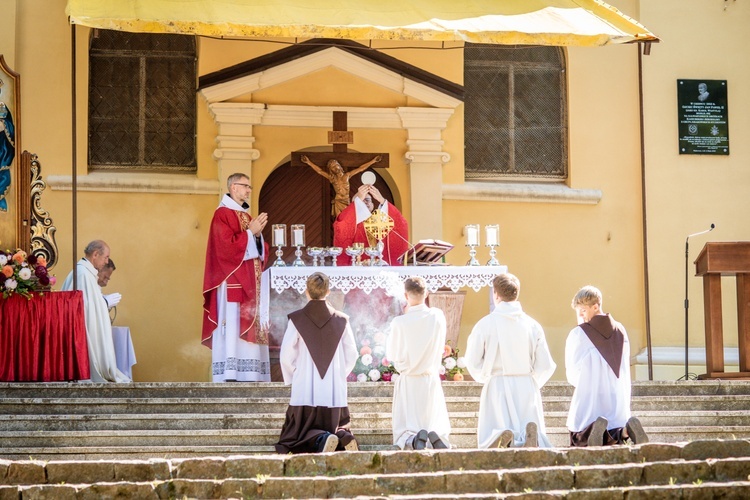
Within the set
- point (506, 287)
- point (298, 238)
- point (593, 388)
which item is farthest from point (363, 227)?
point (593, 388)

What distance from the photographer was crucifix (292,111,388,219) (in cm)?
1455

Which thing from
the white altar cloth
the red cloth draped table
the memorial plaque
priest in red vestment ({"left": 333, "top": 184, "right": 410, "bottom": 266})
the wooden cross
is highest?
the memorial plaque

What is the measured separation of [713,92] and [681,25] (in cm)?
89

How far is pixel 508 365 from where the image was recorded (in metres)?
10.9

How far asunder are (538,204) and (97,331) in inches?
225

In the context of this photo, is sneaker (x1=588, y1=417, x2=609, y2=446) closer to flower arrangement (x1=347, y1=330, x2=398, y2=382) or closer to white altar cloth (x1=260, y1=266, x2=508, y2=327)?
flower arrangement (x1=347, y1=330, x2=398, y2=382)

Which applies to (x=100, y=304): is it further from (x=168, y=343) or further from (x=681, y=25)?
(x=681, y=25)

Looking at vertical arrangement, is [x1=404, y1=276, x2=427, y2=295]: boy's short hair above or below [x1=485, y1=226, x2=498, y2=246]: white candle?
below

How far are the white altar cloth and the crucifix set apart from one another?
4.66 feet

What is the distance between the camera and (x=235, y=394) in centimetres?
1202

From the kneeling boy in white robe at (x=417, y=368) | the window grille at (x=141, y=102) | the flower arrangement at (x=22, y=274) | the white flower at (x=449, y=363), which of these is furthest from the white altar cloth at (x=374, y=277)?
the window grille at (x=141, y=102)

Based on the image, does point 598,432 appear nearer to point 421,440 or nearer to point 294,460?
point 421,440

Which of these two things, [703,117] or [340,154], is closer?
[340,154]

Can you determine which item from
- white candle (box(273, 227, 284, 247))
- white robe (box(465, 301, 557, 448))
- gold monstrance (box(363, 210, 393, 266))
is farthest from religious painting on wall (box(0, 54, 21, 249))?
white robe (box(465, 301, 557, 448))
